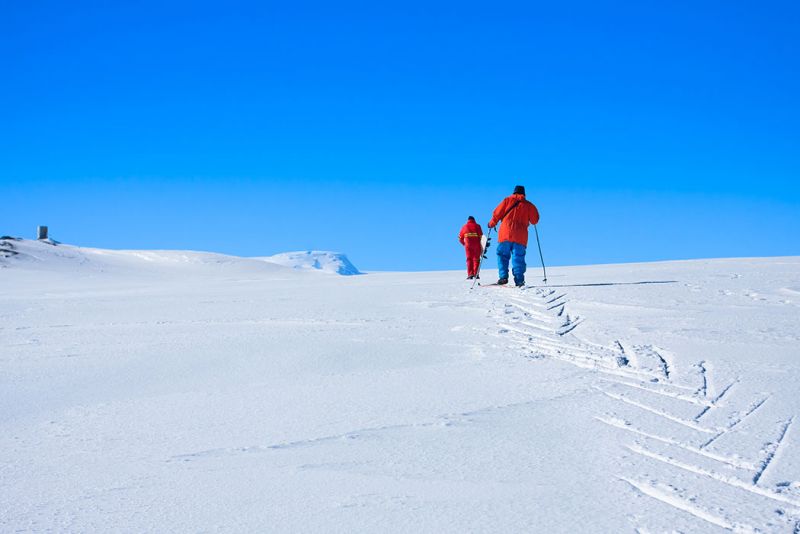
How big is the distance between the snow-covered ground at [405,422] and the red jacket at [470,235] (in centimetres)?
721

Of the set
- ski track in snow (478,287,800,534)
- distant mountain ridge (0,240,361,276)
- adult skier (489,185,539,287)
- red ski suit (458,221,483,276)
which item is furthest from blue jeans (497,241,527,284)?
distant mountain ridge (0,240,361,276)

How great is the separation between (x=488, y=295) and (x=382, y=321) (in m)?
3.01

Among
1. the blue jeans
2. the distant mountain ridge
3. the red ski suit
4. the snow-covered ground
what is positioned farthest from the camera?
the distant mountain ridge

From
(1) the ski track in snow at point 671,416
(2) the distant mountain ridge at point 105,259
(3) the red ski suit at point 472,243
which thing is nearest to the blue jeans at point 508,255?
(3) the red ski suit at point 472,243

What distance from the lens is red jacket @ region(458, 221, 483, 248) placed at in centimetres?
1529

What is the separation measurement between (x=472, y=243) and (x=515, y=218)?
10.6 feet

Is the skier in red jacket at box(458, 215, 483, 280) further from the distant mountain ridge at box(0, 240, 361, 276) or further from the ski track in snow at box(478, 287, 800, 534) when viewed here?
the distant mountain ridge at box(0, 240, 361, 276)

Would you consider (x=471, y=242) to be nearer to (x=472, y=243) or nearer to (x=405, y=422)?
(x=472, y=243)

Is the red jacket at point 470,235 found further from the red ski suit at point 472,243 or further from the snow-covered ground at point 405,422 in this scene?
the snow-covered ground at point 405,422

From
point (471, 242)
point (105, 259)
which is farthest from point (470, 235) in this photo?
point (105, 259)

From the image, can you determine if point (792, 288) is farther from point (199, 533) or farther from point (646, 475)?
point (199, 533)

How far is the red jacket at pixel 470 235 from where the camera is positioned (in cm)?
1529

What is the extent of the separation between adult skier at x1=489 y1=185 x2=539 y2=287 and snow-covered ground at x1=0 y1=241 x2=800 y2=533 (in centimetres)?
404

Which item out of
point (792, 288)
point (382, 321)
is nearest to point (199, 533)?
point (382, 321)
